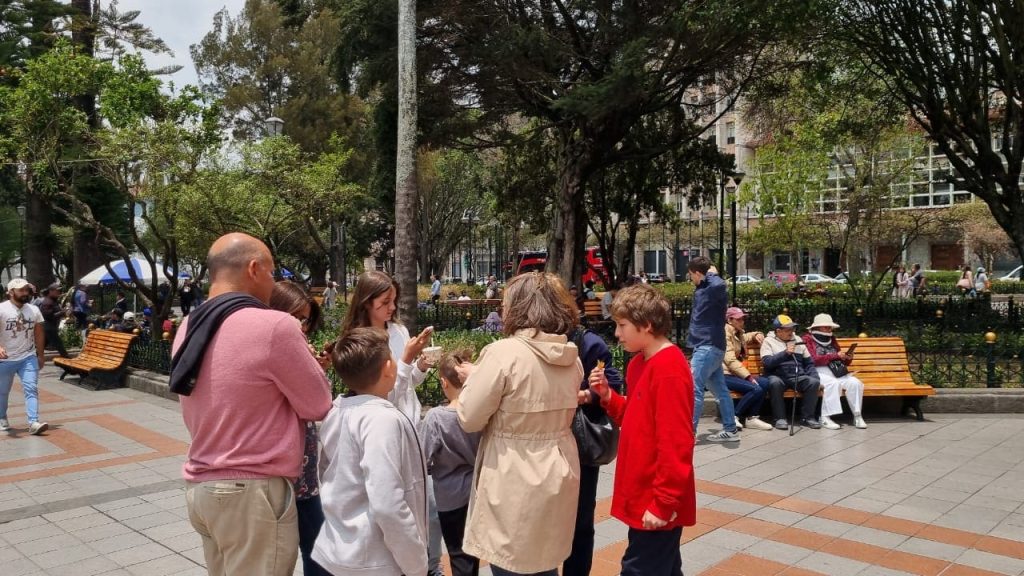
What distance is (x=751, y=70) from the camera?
52.3 feet

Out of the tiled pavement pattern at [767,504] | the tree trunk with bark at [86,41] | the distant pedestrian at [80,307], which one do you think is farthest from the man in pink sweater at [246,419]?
the distant pedestrian at [80,307]

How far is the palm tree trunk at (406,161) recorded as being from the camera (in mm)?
9391

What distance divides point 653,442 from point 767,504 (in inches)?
116

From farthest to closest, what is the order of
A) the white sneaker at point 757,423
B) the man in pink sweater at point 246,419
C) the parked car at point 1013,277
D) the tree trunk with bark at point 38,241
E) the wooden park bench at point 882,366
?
the parked car at point 1013,277 < the tree trunk with bark at point 38,241 < the wooden park bench at point 882,366 < the white sneaker at point 757,423 < the man in pink sweater at point 246,419

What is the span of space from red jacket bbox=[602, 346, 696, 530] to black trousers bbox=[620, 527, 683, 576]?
0.05 meters

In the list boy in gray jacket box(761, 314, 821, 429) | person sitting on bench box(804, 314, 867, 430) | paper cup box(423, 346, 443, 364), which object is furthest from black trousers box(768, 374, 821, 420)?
paper cup box(423, 346, 443, 364)

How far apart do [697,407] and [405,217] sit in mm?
4437

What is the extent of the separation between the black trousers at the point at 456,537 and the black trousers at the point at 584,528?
18.5 inches

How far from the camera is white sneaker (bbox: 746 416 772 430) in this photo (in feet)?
26.1

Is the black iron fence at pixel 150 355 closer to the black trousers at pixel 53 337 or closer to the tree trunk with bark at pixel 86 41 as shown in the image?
the tree trunk with bark at pixel 86 41

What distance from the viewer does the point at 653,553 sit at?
2980 mm

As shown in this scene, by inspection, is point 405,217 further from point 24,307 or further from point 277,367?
point 277,367

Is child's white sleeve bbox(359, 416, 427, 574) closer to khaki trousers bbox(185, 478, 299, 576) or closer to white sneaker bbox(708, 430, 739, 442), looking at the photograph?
khaki trousers bbox(185, 478, 299, 576)

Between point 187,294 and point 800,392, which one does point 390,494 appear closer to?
point 800,392
